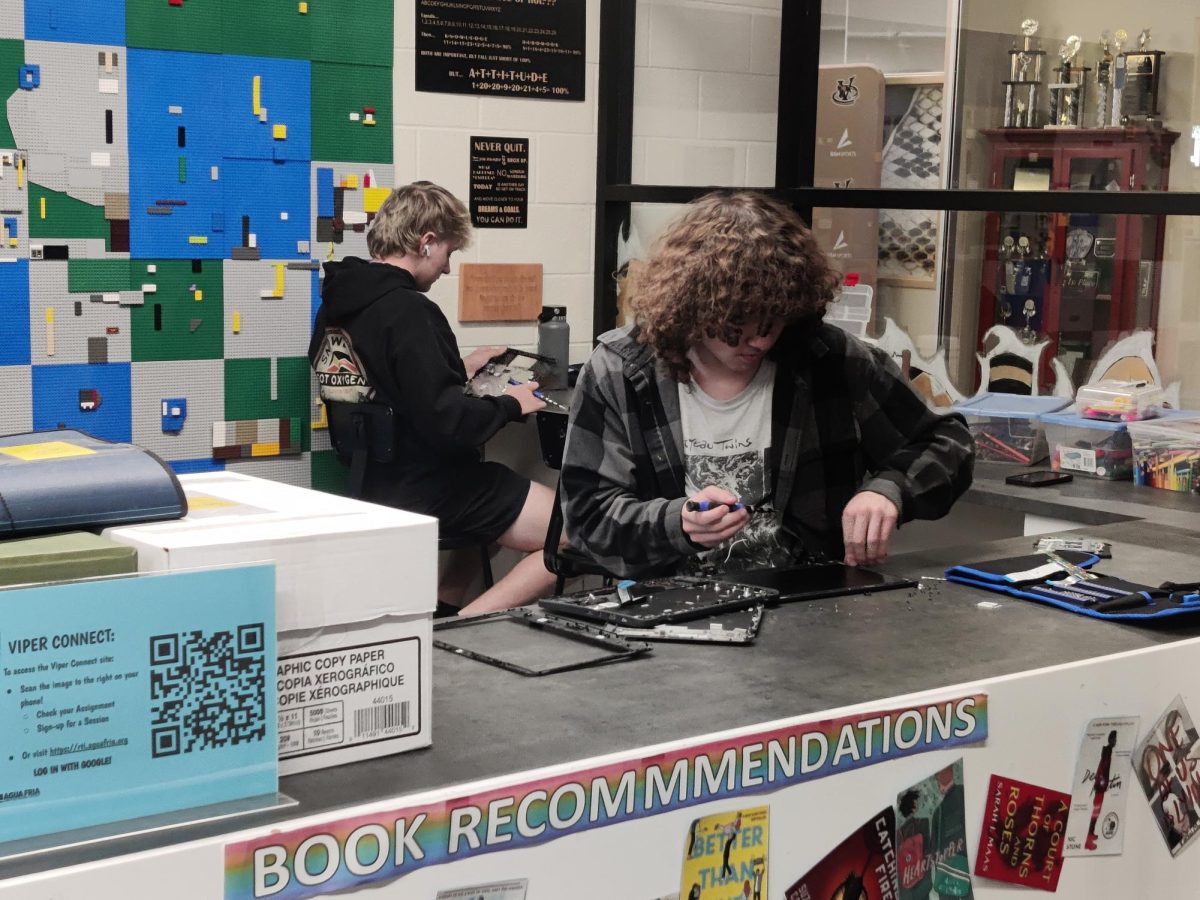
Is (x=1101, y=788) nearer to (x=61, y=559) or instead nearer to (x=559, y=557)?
(x=61, y=559)

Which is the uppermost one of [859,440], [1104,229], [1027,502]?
[1104,229]

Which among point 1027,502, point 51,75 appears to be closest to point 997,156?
point 1027,502

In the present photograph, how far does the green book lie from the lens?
108cm

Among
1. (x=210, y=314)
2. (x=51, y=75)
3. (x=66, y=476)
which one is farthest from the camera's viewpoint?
(x=210, y=314)

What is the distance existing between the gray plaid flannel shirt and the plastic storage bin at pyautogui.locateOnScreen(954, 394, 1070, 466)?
106 cm

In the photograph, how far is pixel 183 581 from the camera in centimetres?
112

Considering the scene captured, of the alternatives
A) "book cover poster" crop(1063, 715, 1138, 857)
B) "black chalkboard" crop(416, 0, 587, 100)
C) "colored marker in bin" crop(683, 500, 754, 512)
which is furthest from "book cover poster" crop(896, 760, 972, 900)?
"black chalkboard" crop(416, 0, 587, 100)

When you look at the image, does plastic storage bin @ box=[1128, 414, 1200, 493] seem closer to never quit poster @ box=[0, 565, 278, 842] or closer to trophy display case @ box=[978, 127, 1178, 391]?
trophy display case @ box=[978, 127, 1178, 391]

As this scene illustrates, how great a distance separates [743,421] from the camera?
2.37m

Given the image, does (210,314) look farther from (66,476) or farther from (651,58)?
(66,476)

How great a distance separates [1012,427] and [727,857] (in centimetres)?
229

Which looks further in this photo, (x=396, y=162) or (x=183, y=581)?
(x=396, y=162)

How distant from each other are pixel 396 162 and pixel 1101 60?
2001mm

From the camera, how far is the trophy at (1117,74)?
329cm
